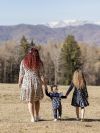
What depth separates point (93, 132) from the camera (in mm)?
15328

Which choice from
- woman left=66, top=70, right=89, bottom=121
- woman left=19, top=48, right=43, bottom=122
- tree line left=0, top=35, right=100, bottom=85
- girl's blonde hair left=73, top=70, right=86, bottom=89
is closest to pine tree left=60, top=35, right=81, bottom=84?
tree line left=0, top=35, right=100, bottom=85

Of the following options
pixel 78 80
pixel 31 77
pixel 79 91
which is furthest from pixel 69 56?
pixel 31 77

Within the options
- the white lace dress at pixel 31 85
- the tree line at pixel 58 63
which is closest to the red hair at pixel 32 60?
the white lace dress at pixel 31 85

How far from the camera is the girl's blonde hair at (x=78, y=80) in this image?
18.3 m

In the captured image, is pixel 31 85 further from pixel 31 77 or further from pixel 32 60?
pixel 32 60

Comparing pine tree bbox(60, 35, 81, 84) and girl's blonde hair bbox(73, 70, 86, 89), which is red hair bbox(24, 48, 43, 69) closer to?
girl's blonde hair bbox(73, 70, 86, 89)

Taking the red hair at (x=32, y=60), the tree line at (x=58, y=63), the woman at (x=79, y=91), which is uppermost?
the tree line at (x=58, y=63)

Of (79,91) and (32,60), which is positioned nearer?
(32,60)

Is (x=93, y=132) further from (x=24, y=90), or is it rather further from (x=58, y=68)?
(x=58, y=68)

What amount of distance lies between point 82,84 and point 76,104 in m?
0.74

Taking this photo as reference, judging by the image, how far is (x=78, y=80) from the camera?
60.4 feet

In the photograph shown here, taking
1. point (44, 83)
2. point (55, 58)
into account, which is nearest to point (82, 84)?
point (44, 83)

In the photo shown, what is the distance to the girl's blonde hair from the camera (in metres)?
18.3

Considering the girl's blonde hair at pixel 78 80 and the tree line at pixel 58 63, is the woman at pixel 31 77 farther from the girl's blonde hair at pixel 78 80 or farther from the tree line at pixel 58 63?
the tree line at pixel 58 63
